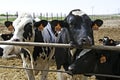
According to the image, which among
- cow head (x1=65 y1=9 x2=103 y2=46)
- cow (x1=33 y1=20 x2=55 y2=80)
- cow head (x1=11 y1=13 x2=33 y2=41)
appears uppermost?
cow head (x1=65 y1=9 x2=103 y2=46)

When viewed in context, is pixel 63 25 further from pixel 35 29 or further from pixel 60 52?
pixel 35 29

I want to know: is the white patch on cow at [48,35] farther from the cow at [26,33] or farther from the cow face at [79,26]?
the cow face at [79,26]

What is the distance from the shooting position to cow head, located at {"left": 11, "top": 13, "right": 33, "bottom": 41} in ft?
21.6

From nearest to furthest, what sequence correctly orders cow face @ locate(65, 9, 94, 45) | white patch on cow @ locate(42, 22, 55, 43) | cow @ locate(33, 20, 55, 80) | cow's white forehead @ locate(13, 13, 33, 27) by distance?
cow face @ locate(65, 9, 94, 45), cow's white forehead @ locate(13, 13, 33, 27), cow @ locate(33, 20, 55, 80), white patch on cow @ locate(42, 22, 55, 43)

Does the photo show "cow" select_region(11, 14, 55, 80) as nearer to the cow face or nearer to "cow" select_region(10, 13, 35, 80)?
"cow" select_region(10, 13, 35, 80)

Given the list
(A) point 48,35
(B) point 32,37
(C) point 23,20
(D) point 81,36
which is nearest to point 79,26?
(D) point 81,36

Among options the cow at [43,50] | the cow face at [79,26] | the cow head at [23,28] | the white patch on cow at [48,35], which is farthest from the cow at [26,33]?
the cow face at [79,26]

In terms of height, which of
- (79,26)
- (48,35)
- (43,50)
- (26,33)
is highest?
(79,26)

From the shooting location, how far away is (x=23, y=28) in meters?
6.76

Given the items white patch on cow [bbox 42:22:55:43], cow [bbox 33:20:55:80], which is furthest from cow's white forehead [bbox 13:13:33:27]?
white patch on cow [bbox 42:22:55:43]

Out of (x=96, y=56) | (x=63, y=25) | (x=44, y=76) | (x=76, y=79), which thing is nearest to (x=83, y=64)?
(x=96, y=56)

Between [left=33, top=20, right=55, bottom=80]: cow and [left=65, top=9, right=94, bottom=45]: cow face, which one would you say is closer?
[left=65, top=9, right=94, bottom=45]: cow face

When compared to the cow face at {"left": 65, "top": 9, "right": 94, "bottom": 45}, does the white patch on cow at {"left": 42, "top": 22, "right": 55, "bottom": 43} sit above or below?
below

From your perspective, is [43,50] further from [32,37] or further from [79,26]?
[79,26]
